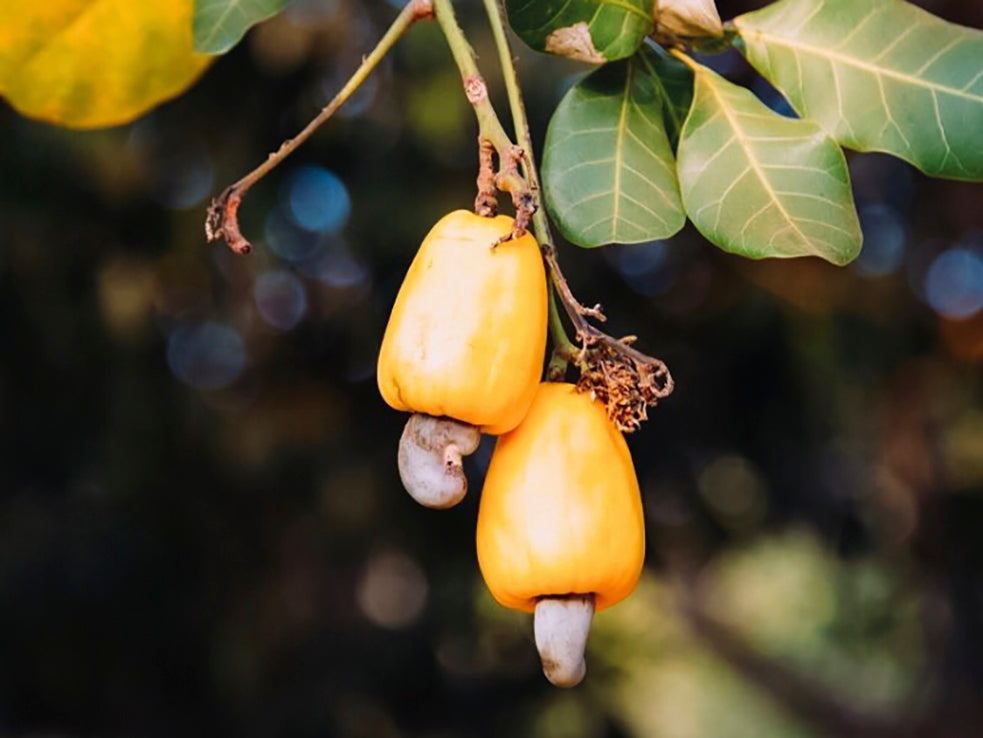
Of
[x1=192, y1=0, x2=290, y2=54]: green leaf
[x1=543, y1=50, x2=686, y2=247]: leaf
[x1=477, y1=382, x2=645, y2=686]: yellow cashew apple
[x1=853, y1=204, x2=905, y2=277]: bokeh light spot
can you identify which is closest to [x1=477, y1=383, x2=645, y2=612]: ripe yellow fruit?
[x1=477, y1=382, x2=645, y2=686]: yellow cashew apple

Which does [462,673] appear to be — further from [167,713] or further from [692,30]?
[692,30]

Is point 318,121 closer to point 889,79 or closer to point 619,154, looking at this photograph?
point 619,154

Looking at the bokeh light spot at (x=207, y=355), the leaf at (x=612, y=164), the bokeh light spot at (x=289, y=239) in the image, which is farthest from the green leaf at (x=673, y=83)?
the bokeh light spot at (x=207, y=355)

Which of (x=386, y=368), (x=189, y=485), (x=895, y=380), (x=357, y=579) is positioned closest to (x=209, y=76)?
(x=189, y=485)

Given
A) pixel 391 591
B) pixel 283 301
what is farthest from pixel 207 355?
pixel 391 591

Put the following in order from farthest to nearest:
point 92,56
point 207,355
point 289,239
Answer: point 207,355 < point 289,239 < point 92,56

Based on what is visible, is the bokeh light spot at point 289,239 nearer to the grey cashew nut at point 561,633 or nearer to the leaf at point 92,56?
the leaf at point 92,56

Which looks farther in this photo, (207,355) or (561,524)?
(207,355)
